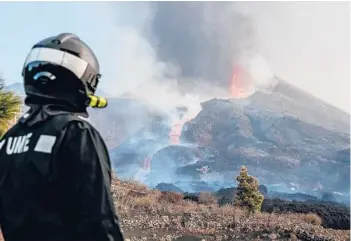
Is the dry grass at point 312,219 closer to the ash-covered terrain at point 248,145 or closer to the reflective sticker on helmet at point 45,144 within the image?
the ash-covered terrain at point 248,145

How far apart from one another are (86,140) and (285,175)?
271 inches

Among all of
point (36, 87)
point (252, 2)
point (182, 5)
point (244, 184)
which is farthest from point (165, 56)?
point (36, 87)

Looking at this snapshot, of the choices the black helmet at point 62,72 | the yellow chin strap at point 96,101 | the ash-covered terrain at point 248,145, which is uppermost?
the ash-covered terrain at point 248,145

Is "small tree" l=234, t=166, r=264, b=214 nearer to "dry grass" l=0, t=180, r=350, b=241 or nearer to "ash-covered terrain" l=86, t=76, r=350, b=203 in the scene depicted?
"dry grass" l=0, t=180, r=350, b=241

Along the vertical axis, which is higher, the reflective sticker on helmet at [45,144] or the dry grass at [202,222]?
the dry grass at [202,222]

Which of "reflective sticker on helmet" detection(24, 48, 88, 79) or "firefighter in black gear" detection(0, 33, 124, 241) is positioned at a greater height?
"reflective sticker on helmet" detection(24, 48, 88, 79)

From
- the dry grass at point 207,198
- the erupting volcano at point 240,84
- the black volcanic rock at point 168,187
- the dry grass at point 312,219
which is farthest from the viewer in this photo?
the erupting volcano at point 240,84

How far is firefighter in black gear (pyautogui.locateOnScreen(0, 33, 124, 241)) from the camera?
2.25 ft

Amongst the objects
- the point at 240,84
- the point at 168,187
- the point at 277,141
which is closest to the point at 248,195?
the point at 168,187

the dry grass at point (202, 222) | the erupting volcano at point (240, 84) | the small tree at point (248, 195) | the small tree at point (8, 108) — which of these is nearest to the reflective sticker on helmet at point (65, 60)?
the small tree at point (8, 108)

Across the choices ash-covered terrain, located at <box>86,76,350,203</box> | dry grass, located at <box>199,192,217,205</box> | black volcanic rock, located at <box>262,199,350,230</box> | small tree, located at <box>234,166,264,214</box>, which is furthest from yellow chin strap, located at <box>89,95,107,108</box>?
ash-covered terrain, located at <box>86,76,350,203</box>

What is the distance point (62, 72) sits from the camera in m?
0.76

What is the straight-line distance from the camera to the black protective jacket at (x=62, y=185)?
0.69 m

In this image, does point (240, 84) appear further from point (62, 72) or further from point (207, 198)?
point (62, 72)
